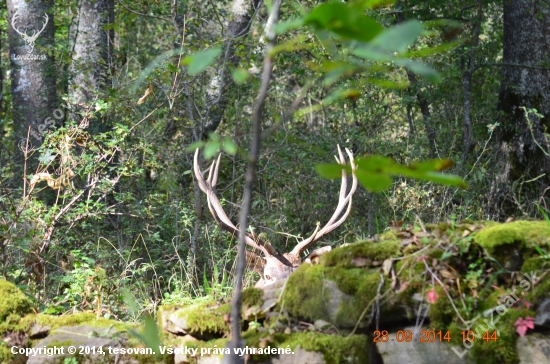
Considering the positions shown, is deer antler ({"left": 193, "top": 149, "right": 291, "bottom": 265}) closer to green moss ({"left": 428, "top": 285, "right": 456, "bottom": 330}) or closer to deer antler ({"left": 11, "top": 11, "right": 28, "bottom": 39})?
green moss ({"left": 428, "top": 285, "right": 456, "bottom": 330})

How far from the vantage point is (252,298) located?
137 inches

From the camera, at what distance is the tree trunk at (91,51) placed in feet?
27.1

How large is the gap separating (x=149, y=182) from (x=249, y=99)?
7.00 feet

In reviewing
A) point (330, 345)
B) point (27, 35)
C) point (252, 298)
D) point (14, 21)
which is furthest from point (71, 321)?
point (14, 21)

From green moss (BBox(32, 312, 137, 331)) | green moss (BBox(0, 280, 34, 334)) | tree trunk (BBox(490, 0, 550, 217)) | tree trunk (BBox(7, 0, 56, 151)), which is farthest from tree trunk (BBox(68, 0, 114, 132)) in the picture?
tree trunk (BBox(490, 0, 550, 217))

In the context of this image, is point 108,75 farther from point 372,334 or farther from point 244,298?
point 372,334

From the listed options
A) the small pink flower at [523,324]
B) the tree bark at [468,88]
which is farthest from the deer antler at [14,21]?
the small pink flower at [523,324]

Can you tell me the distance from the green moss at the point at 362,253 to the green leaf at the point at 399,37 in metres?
2.34

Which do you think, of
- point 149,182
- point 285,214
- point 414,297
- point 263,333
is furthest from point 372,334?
point 149,182

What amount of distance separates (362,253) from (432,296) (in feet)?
1.42

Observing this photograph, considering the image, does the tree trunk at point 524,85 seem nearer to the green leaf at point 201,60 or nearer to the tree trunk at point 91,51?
the tree trunk at point 91,51

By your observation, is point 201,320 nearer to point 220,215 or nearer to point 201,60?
point 220,215

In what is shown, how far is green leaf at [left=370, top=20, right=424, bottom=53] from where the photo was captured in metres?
1.02

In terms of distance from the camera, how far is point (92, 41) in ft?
28.0
